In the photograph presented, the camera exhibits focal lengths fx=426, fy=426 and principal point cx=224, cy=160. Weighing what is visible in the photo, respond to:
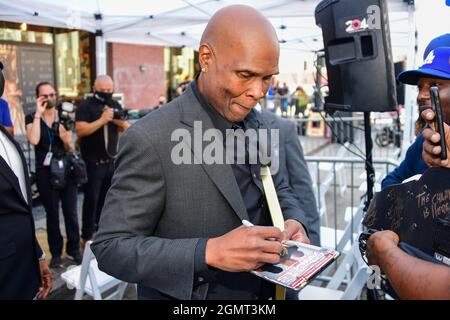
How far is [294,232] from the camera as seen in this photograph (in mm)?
1692

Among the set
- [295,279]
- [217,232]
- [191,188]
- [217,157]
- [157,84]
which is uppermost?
[157,84]

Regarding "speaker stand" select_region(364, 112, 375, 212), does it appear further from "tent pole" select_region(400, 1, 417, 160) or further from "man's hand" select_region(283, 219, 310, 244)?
"tent pole" select_region(400, 1, 417, 160)

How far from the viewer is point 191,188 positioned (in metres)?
1.53

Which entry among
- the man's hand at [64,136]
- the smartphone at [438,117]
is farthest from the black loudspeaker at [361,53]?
the man's hand at [64,136]

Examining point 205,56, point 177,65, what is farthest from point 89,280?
point 177,65

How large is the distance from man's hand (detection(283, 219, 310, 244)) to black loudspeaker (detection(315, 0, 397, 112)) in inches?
65.3

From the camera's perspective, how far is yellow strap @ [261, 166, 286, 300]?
5.35 feet

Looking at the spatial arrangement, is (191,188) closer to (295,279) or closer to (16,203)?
(295,279)

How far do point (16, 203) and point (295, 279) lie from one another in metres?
1.57

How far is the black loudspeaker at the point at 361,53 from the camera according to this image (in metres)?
2.99

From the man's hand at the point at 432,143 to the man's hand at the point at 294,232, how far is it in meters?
0.57

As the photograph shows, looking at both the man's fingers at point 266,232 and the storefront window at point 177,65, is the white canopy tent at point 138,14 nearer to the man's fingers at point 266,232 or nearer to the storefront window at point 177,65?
the man's fingers at point 266,232

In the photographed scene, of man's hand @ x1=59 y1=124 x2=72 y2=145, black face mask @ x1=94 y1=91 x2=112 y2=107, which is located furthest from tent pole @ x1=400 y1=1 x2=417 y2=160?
man's hand @ x1=59 y1=124 x2=72 y2=145
